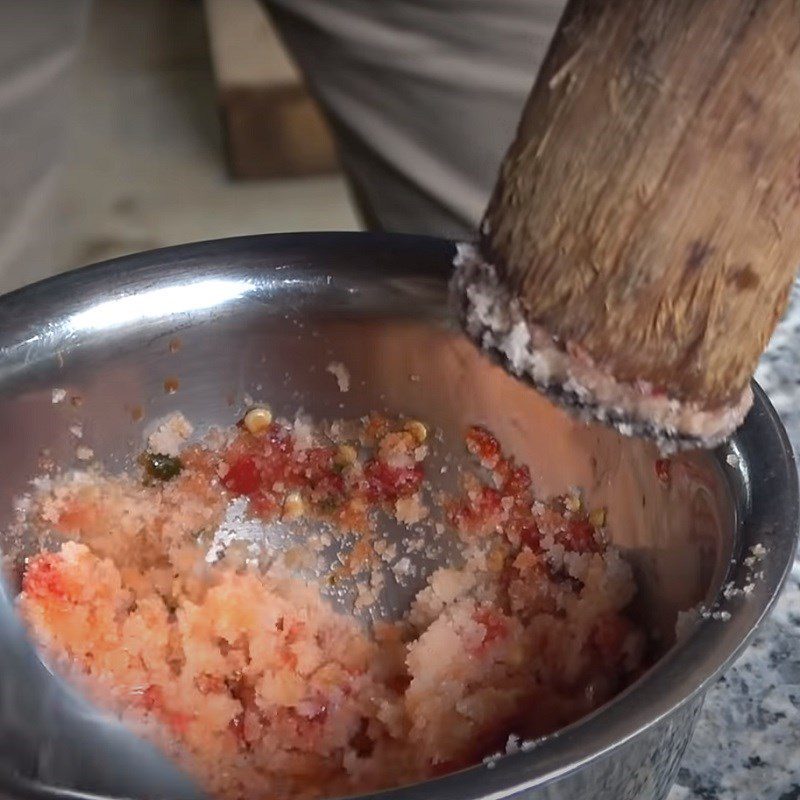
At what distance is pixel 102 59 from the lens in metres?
2.60

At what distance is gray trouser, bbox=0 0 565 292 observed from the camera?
94cm

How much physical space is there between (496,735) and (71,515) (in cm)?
30

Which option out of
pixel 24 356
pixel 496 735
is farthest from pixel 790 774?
pixel 24 356

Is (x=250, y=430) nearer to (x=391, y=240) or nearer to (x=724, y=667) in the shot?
(x=391, y=240)

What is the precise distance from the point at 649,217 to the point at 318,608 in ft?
1.43

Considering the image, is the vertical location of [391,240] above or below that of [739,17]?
below

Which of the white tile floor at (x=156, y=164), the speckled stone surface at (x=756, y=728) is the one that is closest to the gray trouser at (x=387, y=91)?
the speckled stone surface at (x=756, y=728)

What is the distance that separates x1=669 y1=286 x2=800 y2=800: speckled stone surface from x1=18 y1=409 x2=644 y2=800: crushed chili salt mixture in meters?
0.07

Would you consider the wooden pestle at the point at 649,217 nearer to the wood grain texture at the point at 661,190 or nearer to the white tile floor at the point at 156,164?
the wood grain texture at the point at 661,190

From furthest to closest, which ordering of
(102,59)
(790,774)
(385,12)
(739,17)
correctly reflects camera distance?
1. (102,59)
2. (385,12)
3. (790,774)
4. (739,17)

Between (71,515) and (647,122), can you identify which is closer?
(647,122)

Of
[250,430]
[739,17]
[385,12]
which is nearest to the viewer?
[739,17]

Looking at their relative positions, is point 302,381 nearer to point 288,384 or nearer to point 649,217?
point 288,384

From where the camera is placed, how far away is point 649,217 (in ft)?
1.19
